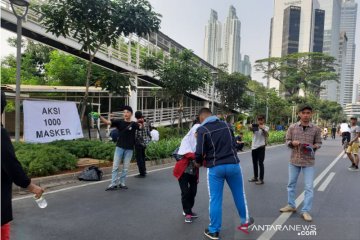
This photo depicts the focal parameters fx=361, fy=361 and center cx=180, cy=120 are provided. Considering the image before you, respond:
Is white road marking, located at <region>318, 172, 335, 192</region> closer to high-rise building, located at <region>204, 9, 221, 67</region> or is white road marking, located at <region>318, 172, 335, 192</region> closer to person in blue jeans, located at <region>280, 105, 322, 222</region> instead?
person in blue jeans, located at <region>280, 105, 322, 222</region>

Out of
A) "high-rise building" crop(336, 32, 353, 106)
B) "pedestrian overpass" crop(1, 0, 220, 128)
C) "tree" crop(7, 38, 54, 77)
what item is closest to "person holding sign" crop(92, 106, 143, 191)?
"pedestrian overpass" crop(1, 0, 220, 128)

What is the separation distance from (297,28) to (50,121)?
7608 cm

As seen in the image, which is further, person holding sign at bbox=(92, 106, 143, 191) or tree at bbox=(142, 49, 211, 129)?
tree at bbox=(142, 49, 211, 129)

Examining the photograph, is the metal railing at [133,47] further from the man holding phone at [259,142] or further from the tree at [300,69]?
the tree at [300,69]

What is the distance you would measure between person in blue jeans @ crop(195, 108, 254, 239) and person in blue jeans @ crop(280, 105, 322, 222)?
142 centimetres

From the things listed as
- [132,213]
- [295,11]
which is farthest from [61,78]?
[295,11]

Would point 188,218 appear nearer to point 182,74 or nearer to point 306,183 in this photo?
point 306,183

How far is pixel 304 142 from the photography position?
5.82m

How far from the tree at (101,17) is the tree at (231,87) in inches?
673

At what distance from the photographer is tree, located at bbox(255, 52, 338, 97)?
178ft

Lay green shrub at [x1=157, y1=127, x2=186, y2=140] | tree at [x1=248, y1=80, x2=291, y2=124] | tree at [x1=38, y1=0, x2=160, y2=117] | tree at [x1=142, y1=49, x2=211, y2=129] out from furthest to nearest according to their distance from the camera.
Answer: tree at [x1=248, y1=80, x2=291, y2=124]
green shrub at [x1=157, y1=127, x2=186, y2=140]
tree at [x1=142, y1=49, x2=211, y2=129]
tree at [x1=38, y1=0, x2=160, y2=117]

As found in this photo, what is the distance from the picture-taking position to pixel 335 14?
290 feet

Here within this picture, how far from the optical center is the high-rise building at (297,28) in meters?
77.1

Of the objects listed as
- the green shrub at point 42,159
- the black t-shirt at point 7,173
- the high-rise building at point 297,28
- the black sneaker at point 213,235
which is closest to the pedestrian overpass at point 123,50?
the green shrub at point 42,159
